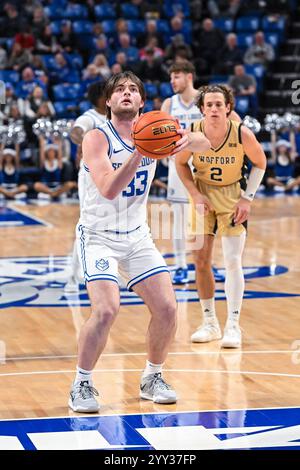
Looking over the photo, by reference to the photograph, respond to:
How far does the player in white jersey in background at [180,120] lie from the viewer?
981 cm

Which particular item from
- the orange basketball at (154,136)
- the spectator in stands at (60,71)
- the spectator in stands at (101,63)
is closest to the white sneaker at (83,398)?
the orange basketball at (154,136)

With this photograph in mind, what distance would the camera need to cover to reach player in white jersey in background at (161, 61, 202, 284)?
981cm

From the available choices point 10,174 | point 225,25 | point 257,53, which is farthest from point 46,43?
point 257,53

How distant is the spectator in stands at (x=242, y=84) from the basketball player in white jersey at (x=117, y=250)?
1336 centimetres

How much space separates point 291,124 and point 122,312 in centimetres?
1045

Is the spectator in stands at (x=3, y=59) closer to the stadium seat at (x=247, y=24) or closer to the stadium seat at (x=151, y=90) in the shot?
the stadium seat at (x=151, y=90)

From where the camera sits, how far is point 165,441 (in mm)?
5109

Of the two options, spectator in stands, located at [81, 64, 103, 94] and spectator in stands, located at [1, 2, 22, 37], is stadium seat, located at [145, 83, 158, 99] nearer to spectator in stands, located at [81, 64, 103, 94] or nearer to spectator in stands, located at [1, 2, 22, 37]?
spectator in stands, located at [81, 64, 103, 94]

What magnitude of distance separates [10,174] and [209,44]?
513 cm

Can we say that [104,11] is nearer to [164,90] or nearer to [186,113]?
[164,90]

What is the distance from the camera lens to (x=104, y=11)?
21.5 meters

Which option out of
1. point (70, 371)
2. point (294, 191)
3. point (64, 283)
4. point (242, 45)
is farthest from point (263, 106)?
point (70, 371)
